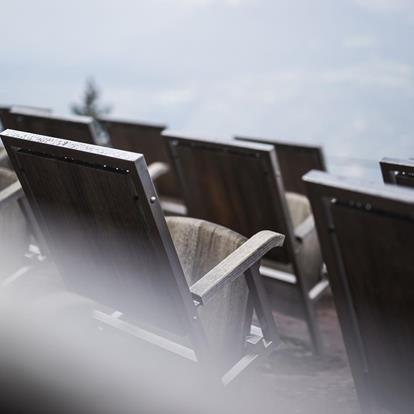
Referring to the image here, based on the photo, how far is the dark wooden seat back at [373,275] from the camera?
2.44 ft

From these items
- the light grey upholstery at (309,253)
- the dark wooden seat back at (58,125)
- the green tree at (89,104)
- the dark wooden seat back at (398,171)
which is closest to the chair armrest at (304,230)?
the light grey upholstery at (309,253)

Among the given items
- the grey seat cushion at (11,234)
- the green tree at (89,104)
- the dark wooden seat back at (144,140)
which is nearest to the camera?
the grey seat cushion at (11,234)

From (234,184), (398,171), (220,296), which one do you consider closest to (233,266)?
(220,296)

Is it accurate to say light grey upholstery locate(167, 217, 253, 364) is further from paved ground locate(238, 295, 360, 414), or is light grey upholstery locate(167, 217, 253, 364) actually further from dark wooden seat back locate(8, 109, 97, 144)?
dark wooden seat back locate(8, 109, 97, 144)

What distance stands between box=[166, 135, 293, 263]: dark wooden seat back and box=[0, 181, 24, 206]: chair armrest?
0.32 metres

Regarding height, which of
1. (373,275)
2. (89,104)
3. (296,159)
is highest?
(373,275)

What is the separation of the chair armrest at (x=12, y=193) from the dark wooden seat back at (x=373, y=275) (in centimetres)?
61

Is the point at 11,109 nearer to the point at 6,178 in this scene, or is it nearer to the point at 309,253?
the point at 6,178

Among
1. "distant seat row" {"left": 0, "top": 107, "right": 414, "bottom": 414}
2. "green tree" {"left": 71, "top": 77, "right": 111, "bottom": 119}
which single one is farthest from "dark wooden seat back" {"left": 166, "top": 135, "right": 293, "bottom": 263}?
"green tree" {"left": 71, "top": 77, "right": 111, "bottom": 119}

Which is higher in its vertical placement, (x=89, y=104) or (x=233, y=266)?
(x=233, y=266)

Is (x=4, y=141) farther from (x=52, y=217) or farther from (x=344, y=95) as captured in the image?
(x=344, y=95)

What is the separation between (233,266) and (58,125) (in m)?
0.69

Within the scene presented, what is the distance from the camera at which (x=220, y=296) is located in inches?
42.4

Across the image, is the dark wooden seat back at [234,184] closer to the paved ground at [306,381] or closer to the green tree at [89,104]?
the paved ground at [306,381]
